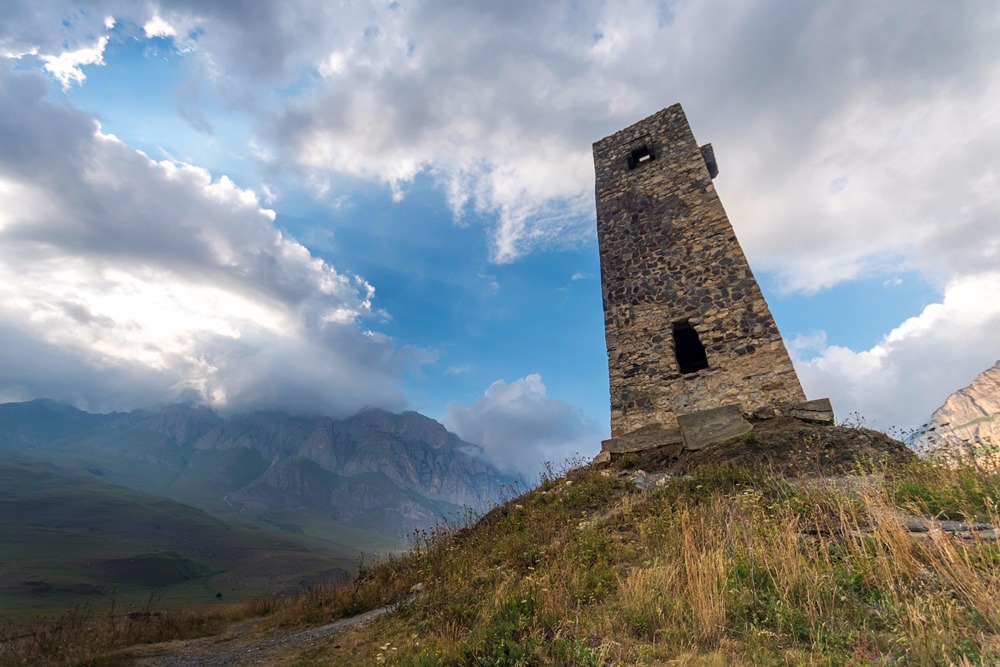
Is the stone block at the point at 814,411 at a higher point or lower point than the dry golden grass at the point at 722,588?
higher

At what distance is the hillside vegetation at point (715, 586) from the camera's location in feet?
11.8

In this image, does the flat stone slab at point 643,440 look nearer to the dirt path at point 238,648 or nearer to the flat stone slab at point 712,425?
the flat stone slab at point 712,425

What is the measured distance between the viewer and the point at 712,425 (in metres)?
10.4

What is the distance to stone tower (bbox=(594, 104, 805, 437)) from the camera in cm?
1145

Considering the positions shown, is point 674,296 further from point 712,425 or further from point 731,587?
point 731,587

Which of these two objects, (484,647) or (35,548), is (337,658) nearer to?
(484,647)

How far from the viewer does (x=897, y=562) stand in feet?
13.5

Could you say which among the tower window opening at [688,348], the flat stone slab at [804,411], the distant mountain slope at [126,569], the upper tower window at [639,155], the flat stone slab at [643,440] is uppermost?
the upper tower window at [639,155]

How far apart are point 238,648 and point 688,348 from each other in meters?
12.2

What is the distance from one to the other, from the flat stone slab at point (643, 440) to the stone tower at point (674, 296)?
378 millimetres

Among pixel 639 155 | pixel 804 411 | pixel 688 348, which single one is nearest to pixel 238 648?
pixel 804 411

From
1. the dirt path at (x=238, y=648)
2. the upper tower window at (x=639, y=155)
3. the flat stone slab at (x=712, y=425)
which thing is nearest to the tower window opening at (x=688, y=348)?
the flat stone slab at (x=712, y=425)

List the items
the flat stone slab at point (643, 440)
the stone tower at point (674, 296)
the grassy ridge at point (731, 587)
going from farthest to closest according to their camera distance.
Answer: the stone tower at point (674, 296) → the flat stone slab at point (643, 440) → the grassy ridge at point (731, 587)

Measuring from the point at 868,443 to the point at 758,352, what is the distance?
3379mm
